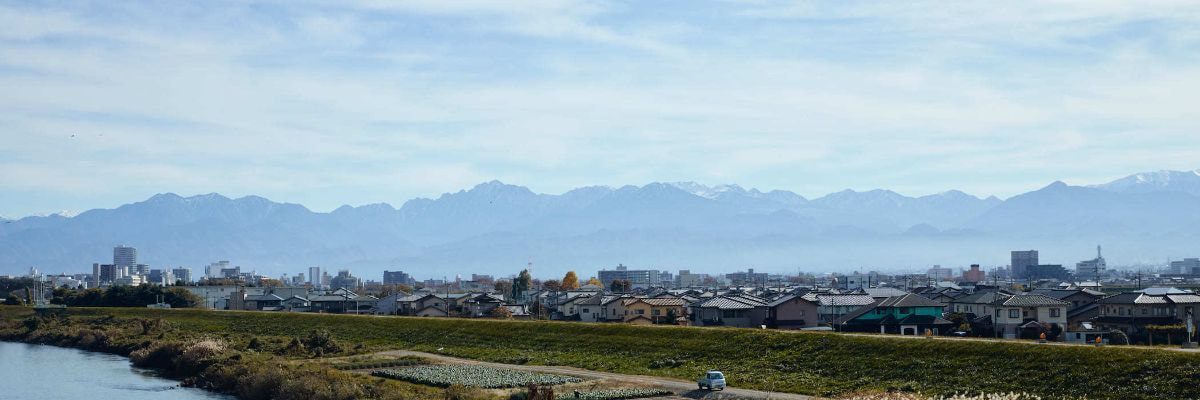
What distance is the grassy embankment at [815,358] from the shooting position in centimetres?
3341

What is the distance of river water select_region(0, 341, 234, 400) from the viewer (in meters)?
45.5

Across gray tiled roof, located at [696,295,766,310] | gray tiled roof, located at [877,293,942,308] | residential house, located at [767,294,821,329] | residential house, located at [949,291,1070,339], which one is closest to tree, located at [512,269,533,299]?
gray tiled roof, located at [696,295,766,310]

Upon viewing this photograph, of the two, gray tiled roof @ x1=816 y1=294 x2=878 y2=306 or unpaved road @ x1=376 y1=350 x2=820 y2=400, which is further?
gray tiled roof @ x1=816 y1=294 x2=878 y2=306

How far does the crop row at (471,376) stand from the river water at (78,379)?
704 centimetres

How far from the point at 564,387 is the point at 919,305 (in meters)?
27.4

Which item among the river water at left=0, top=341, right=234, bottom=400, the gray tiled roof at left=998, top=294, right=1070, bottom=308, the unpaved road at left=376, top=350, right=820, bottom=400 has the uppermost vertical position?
the gray tiled roof at left=998, top=294, right=1070, bottom=308

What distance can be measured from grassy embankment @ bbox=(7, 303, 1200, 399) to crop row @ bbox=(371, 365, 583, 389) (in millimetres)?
3546

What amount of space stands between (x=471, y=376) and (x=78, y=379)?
65.3 ft

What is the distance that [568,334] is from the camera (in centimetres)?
5594

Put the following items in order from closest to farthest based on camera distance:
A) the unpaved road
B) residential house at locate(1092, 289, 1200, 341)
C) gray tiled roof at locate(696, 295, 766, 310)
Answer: the unpaved road → residential house at locate(1092, 289, 1200, 341) → gray tiled roof at locate(696, 295, 766, 310)

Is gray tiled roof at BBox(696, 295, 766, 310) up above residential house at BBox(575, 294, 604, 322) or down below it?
above

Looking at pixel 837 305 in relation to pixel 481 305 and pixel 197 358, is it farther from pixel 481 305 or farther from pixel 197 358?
pixel 197 358

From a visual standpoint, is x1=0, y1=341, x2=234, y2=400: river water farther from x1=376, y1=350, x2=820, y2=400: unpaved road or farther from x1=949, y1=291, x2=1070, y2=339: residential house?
x1=949, y1=291, x2=1070, y2=339: residential house

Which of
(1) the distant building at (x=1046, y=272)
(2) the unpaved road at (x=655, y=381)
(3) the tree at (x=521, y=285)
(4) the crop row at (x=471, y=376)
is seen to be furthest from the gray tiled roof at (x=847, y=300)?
(1) the distant building at (x=1046, y=272)
